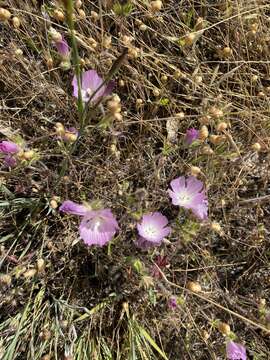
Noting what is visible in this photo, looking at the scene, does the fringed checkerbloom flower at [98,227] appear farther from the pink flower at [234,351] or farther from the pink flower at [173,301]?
the pink flower at [234,351]

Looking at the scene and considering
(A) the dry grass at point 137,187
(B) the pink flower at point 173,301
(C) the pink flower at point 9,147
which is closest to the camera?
(C) the pink flower at point 9,147

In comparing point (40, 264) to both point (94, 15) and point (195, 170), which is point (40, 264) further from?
point (94, 15)

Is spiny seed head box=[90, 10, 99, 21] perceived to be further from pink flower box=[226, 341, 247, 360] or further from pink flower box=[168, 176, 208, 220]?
pink flower box=[226, 341, 247, 360]

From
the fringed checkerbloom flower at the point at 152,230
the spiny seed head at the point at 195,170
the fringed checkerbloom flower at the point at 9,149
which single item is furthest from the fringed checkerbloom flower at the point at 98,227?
the spiny seed head at the point at 195,170

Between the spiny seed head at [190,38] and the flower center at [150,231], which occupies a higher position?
the spiny seed head at [190,38]

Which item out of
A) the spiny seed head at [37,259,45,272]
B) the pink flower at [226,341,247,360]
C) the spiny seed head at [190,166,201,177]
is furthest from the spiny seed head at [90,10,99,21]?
the pink flower at [226,341,247,360]

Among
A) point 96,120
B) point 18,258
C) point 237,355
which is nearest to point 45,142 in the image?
point 96,120
